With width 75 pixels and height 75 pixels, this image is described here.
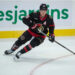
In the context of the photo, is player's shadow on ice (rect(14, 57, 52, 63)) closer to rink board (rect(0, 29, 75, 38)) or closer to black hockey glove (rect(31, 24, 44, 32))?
black hockey glove (rect(31, 24, 44, 32))

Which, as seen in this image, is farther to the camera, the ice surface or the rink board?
the rink board

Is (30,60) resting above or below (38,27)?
below

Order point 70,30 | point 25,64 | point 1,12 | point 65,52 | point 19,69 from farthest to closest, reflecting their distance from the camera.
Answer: point 70,30 < point 1,12 < point 65,52 < point 25,64 < point 19,69

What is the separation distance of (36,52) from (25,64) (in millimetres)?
706

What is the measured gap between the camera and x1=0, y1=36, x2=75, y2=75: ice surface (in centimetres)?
325

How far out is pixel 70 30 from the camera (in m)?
5.20

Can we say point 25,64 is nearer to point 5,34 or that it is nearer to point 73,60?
point 73,60

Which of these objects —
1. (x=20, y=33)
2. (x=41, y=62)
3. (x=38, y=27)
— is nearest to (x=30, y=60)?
(x=41, y=62)

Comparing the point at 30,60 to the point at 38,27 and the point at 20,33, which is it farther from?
the point at 20,33

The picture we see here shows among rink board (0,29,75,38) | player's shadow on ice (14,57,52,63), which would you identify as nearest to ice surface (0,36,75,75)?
player's shadow on ice (14,57,52,63)

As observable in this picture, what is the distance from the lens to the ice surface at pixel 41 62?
3246mm

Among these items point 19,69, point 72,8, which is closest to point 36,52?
point 19,69

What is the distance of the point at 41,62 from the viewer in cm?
367

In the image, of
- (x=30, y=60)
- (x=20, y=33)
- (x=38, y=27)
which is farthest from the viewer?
(x=20, y=33)
